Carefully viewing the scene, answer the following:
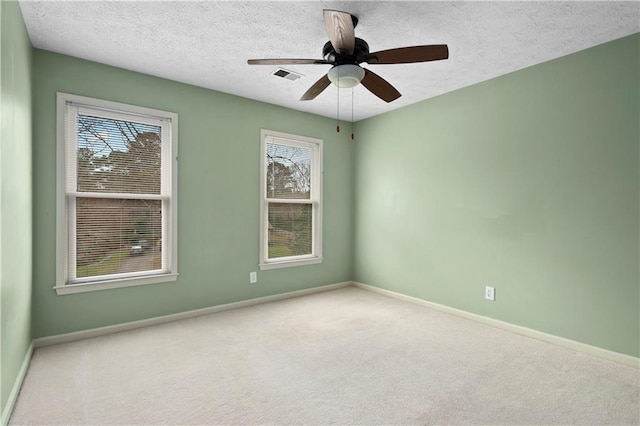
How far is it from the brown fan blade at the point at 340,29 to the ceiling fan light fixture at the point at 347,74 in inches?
4.7

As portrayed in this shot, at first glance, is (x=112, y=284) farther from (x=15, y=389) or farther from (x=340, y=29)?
(x=340, y=29)

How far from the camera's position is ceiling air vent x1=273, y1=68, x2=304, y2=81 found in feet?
10.6

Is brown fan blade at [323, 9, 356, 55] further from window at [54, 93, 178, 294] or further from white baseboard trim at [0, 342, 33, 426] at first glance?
white baseboard trim at [0, 342, 33, 426]

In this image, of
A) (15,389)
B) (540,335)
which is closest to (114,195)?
(15,389)

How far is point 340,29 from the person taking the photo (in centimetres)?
200

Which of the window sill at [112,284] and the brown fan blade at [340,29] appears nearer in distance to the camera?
the brown fan blade at [340,29]

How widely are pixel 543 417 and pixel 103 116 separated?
412 cm

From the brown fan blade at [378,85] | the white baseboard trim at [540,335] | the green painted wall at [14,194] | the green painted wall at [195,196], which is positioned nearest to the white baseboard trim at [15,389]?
the green painted wall at [14,194]

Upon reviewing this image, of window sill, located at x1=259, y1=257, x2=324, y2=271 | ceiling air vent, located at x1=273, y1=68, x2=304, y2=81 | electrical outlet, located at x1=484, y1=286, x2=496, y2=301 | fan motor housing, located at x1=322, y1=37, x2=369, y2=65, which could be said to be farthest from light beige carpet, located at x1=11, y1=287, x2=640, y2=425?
ceiling air vent, located at x1=273, y1=68, x2=304, y2=81

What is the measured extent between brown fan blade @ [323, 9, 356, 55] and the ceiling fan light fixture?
0.12 metres

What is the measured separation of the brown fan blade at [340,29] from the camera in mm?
1845

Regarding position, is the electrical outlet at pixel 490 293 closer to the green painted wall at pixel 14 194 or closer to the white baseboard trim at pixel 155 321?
the white baseboard trim at pixel 155 321

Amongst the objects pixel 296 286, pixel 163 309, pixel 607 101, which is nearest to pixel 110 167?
pixel 163 309

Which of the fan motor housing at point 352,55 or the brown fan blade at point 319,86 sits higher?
the fan motor housing at point 352,55
